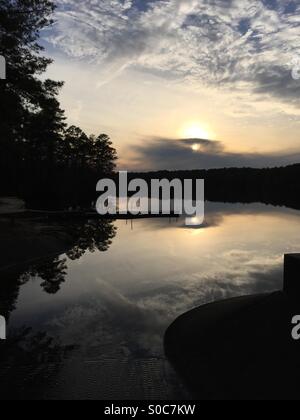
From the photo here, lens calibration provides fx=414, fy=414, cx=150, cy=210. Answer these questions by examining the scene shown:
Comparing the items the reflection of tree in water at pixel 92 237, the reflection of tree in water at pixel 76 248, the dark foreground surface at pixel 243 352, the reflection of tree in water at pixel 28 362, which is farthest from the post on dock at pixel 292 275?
the reflection of tree in water at pixel 92 237

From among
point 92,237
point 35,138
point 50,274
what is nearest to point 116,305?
point 50,274

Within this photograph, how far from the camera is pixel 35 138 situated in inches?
3260

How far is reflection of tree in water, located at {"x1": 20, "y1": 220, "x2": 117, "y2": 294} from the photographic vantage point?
27250 mm

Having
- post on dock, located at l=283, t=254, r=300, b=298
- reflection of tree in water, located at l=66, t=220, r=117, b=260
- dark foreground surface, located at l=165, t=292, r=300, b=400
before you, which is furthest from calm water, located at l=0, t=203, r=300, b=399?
post on dock, located at l=283, t=254, r=300, b=298

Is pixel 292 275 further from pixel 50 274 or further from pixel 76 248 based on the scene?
pixel 76 248

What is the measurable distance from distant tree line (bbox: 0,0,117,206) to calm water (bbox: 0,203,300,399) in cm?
1258

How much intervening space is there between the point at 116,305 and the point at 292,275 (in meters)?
10.3

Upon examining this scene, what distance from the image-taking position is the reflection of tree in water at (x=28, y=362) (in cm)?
1215

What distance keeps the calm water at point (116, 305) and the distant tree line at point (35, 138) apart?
12.6 metres

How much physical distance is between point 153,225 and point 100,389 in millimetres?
53814

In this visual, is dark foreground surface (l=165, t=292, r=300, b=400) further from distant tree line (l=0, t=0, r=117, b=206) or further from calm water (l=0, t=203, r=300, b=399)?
distant tree line (l=0, t=0, r=117, b=206)

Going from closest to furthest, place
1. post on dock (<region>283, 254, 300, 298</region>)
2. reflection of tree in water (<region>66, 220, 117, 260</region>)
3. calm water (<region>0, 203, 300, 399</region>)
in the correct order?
calm water (<region>0, 203, 300, 399</region>)
post on dock (<region>283, 254, 300, 298</region>)
reflection of tree in water (<region>66, 220, 117, 260</region>)

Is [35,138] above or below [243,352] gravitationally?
above
